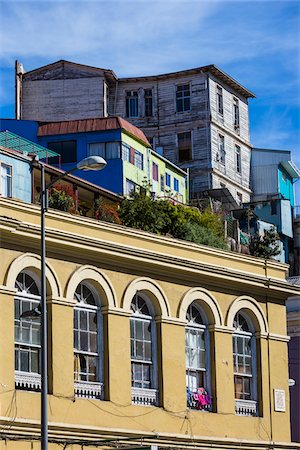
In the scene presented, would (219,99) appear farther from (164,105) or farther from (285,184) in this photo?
(285,184)

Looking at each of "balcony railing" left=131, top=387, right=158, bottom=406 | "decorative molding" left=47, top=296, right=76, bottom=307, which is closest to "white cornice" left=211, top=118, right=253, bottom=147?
"balcony railing" left=131, top=387, right=158, bottom=406

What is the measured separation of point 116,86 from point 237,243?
56.2 ft

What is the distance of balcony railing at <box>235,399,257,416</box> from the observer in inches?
1272

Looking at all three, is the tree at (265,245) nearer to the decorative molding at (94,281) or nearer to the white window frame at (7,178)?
the white window frame at (7,178)

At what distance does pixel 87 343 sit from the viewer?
93.7 ft

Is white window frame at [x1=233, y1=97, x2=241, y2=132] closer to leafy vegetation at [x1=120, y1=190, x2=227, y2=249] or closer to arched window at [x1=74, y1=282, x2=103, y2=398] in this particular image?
leafy vegetation at [x1=120, y1=190, x2=227, y2=249]

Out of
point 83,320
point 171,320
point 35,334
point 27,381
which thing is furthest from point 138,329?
point 27,381

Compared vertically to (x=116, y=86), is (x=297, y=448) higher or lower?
lower

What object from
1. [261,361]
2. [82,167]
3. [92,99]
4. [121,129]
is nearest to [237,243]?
[121,129]

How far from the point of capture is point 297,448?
33.6 m

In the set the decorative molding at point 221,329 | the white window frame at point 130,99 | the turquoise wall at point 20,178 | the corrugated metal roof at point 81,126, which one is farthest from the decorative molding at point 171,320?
the white window frame at point 130,99

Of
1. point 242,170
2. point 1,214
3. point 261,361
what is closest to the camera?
point 1,214

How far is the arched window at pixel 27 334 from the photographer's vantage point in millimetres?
26578

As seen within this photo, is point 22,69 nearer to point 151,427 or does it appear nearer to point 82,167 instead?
point 151,427
